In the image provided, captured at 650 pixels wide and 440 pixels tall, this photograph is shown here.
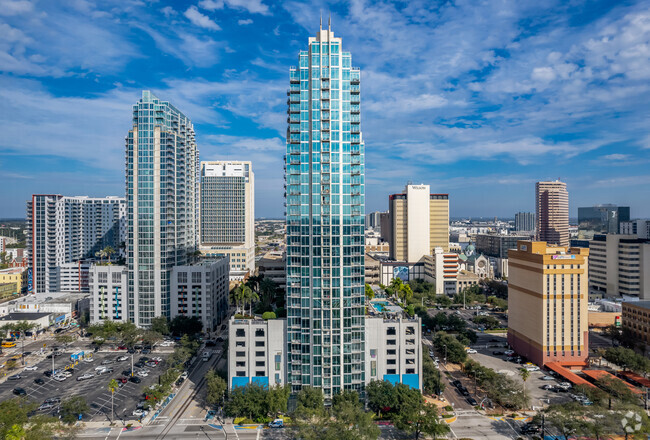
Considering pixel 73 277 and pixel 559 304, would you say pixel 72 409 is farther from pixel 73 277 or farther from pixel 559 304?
pixel 73 277

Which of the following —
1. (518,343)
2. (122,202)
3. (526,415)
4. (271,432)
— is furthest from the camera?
(122,202)

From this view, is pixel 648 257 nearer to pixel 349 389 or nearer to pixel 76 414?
pixel 349 389

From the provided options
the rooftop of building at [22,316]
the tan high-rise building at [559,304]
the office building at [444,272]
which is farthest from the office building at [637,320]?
the rooftop of building at [22,316]

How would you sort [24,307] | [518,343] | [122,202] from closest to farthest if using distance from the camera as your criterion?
[518,343], [24,307], [122,202]

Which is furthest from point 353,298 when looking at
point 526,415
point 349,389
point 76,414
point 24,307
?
point 24,307

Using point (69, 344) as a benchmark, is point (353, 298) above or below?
above

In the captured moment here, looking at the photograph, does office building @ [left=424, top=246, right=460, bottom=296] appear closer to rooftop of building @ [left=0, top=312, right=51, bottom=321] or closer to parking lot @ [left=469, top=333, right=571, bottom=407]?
parking lot @ [left=469, top=333, right=571, bottom=407]

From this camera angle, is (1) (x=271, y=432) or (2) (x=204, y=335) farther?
(2) (x=204, y=335)

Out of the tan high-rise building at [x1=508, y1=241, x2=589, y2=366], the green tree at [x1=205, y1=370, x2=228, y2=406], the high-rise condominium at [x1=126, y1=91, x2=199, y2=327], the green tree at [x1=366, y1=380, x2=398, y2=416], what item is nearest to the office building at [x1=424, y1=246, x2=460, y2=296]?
the tan high-rise building at [x1=508, y1=241, x2=589, y2=366]
